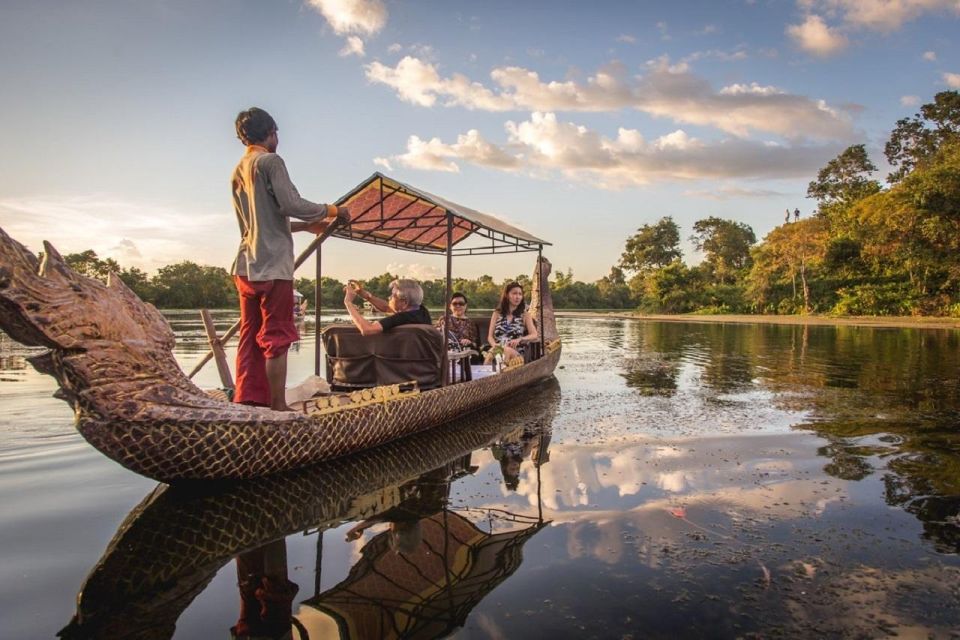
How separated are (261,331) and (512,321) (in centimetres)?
498

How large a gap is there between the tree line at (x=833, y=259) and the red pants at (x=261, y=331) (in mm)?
27516

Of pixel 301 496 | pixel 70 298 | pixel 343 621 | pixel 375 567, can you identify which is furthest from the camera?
pixel 301 496

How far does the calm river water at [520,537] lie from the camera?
2525 millimetres

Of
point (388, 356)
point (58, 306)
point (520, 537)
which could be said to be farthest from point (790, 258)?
point (58, 306)

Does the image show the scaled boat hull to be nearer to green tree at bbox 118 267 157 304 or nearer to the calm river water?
the calm river water

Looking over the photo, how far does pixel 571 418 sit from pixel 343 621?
15.6 ft

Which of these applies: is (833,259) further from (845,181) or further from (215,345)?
(215,345)

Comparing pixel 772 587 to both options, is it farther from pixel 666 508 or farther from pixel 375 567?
pixel 375 567

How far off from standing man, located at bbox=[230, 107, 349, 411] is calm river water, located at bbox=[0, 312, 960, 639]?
852 millimetres

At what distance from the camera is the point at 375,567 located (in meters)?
3.00

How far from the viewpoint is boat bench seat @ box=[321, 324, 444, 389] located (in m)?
5.74

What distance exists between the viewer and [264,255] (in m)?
4.25

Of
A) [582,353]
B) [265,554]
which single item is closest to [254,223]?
[265,554]

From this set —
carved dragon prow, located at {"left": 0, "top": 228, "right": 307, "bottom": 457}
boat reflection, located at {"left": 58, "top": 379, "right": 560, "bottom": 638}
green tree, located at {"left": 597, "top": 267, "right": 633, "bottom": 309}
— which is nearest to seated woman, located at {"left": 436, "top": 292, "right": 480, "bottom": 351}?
boat reflection, located at {"left": 58, "top": 379, "right": 560, "bottom": 638}
